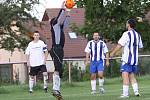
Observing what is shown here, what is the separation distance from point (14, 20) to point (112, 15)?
346 inches

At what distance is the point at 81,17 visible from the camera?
2756 inches

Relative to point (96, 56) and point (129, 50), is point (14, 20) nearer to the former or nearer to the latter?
point (96, 56)

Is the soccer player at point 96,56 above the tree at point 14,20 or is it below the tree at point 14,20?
below

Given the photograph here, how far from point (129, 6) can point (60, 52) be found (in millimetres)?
32039

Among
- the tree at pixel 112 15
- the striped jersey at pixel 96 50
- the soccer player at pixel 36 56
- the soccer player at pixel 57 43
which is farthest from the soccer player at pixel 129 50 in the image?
the tree at pixel 112 15

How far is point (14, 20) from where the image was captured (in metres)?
47.9

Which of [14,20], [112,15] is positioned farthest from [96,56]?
[14,20]

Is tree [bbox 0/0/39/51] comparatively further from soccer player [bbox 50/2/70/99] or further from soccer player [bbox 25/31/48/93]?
soccer player [bbox 50/2/70/99]

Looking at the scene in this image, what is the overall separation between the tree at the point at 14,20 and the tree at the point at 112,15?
4953 millimetres

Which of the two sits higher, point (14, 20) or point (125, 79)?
point (14, 20)

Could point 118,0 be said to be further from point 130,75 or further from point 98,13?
point 130,75

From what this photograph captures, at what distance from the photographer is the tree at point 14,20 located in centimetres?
4600

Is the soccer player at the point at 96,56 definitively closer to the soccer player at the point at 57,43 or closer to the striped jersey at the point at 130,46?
the striped jersey at the point at 130,46

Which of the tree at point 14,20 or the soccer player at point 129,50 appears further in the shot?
the tree at point 14,20
